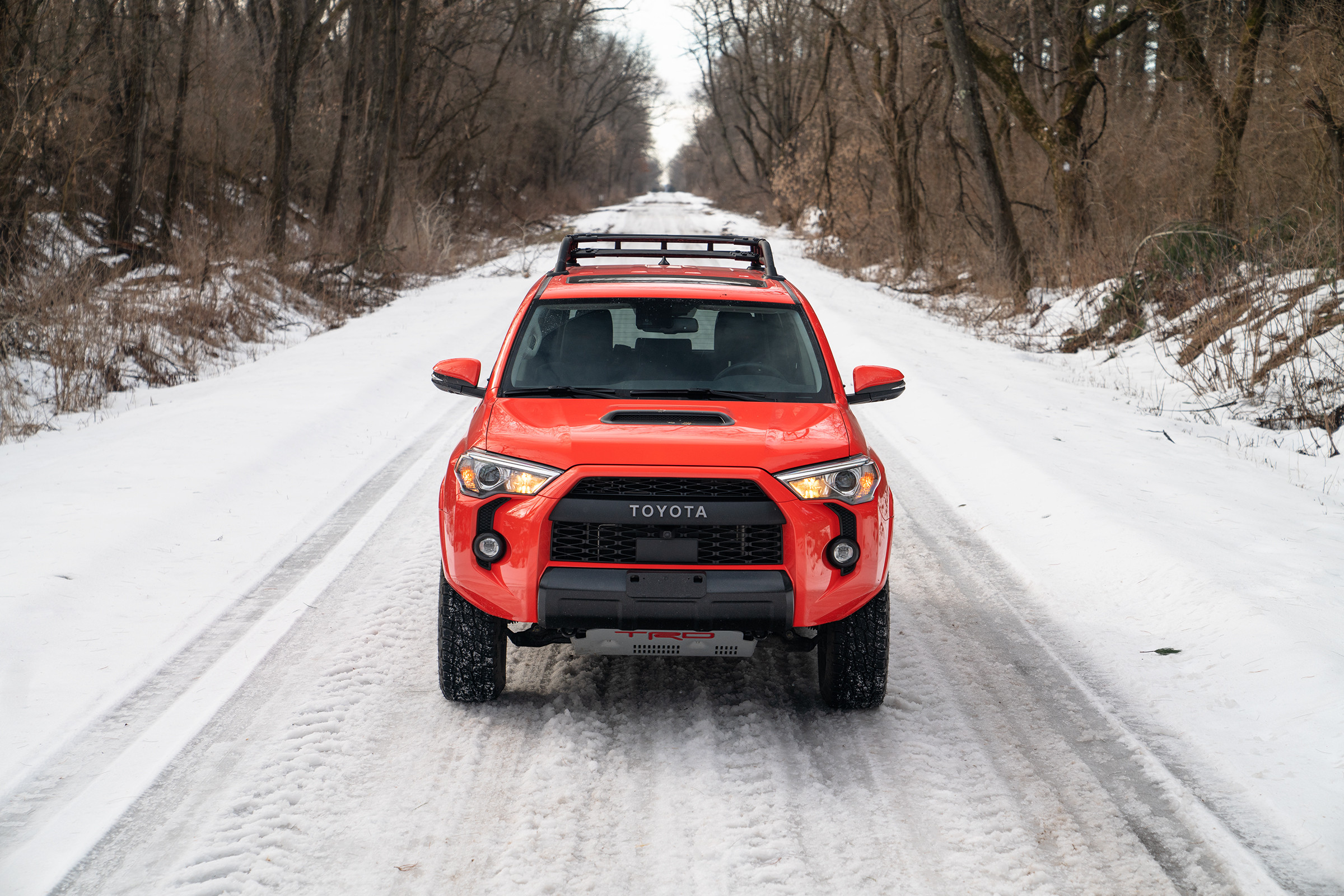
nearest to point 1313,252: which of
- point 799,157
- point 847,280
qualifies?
point 847,280

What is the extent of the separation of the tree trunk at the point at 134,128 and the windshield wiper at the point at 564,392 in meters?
14.0

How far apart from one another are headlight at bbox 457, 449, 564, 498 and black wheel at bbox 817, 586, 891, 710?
1.27 meters

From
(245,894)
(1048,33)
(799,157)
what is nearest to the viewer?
(245,894)

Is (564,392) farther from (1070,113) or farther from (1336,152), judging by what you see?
(1070,113)

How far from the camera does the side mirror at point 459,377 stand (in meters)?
4.63

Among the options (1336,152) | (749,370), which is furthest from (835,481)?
(1336,152)

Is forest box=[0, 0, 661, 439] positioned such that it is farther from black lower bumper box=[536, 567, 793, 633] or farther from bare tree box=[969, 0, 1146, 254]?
bare tree box=[969, 0, 1146, 254]

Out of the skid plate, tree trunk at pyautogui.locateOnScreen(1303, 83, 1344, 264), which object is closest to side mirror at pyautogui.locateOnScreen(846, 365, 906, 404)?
the skid plate

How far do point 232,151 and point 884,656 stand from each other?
21.8 metres

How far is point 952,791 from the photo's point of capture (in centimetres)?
352

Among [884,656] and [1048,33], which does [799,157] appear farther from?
[884,656]

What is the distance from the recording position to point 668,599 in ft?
11.8

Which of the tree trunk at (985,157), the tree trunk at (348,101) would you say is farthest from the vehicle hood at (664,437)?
the tree trunk at (348,101)

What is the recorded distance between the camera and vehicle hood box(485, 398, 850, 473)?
3672 millimetres
